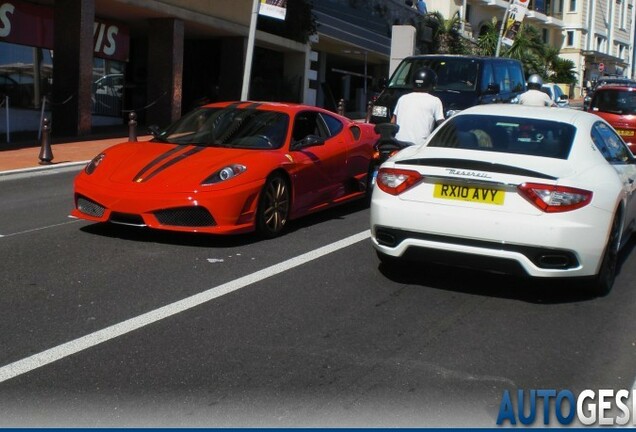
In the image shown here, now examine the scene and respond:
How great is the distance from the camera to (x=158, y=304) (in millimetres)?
5992

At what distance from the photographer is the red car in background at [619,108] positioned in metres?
17.7

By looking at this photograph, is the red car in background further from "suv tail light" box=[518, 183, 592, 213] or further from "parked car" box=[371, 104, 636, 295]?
"suv tail light" box=[518, 183, 592, 213]

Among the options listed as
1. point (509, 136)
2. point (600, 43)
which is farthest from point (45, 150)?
point (600, 43)

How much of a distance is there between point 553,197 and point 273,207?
126 inches

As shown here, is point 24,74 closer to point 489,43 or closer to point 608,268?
point 608,268

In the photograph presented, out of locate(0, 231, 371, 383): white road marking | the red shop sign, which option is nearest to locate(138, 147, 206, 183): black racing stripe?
locate(0, 231, 371, 383): white road marking

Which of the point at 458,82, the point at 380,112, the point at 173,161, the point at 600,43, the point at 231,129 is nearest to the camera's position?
the point at 173,161

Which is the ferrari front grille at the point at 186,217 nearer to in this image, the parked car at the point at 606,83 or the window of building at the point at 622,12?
the parked car at the point at 606,83

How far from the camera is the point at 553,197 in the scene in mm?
5934

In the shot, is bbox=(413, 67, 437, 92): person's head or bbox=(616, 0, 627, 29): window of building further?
bbox=(616, 0, 627, 29): window of building

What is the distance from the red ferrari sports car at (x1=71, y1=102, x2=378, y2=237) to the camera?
7648mm

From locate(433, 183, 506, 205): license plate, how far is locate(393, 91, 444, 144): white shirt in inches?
121

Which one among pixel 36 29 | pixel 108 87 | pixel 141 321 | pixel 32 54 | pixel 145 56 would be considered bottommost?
pixel 141 321

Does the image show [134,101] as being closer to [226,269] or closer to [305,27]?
[305,27]
